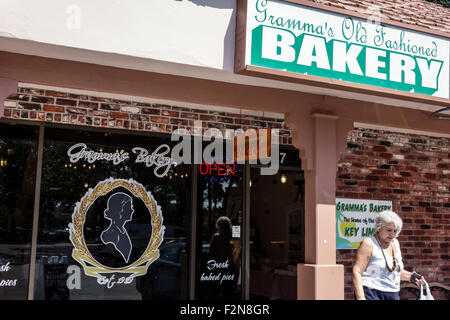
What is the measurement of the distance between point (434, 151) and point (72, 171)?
20.2ft

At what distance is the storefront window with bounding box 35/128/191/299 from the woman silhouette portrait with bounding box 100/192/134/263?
1 cm

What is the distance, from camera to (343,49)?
19.2 feet

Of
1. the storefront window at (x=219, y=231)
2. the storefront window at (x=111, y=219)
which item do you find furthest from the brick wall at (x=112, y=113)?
the storefront window at (x=219, y=231)

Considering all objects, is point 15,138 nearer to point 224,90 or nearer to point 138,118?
point 138,118

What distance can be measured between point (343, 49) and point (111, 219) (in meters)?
3.62

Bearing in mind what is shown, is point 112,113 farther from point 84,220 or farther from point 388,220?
point 388,220

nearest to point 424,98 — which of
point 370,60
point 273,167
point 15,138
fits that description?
point 370,60

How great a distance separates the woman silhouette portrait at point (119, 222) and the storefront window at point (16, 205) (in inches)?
38.4

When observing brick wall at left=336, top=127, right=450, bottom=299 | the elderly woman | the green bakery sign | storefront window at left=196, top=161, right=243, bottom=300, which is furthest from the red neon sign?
the elderly woman

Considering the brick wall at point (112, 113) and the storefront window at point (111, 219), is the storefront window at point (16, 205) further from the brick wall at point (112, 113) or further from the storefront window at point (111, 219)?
the brick wall at point (112, 113)

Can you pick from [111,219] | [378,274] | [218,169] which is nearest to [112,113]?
[111,219]

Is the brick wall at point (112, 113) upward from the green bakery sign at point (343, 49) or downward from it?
downward

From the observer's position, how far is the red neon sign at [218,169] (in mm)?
7648

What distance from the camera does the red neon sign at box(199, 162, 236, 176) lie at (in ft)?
25.1
